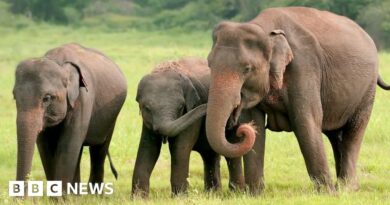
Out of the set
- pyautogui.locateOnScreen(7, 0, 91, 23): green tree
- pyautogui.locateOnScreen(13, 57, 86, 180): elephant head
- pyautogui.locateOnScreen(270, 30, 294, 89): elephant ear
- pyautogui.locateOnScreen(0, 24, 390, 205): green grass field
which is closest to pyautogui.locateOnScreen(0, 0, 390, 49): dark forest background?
pyautogui.locateOnScreen(7, 0, 91, 23): green tree

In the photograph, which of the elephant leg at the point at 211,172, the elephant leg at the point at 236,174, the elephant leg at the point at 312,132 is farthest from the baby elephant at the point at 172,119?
the elephant leg at the point at 312,132

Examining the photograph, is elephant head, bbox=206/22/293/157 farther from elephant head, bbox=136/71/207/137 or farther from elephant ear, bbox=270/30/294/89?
elephant head, bbox=136/71/207/137

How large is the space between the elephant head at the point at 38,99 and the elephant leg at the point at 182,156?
40.4 inches

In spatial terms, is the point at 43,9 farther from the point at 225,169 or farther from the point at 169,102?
the point at 169,102

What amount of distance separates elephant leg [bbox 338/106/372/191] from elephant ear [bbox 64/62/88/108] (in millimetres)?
2644

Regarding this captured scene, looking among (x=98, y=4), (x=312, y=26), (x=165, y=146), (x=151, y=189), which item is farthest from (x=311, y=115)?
(x=98, y=4)

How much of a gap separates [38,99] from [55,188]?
0.96 metres

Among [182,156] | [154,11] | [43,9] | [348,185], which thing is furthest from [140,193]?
[154,11]

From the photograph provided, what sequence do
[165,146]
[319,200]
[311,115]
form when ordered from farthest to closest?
1. [165,146]
2. [311,115]
3. [319,200]

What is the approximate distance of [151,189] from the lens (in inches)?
388

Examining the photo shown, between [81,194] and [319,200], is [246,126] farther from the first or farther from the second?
[81,194]

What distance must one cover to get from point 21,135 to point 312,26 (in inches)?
109

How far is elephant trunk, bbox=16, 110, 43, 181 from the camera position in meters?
8.02

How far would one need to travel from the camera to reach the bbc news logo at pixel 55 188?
817cm
